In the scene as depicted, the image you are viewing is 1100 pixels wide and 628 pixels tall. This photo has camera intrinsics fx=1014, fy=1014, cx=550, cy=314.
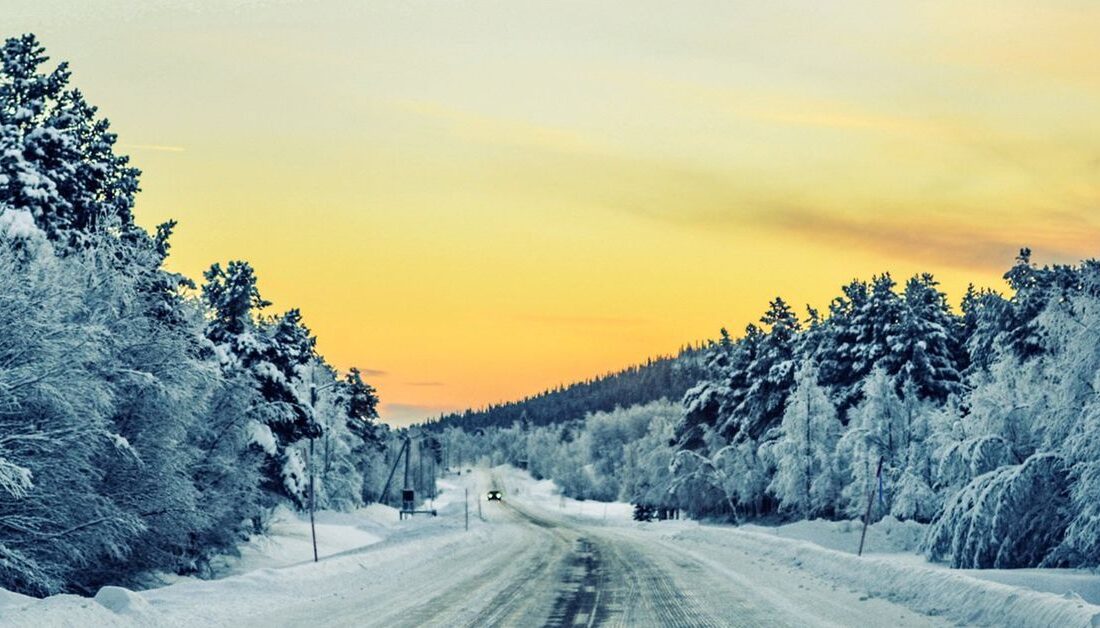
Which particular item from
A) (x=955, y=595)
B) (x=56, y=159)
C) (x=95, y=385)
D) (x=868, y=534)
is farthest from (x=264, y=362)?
(x=955, y=595)

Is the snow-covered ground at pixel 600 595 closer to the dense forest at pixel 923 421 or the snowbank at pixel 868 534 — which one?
the dense forest at pixel 923 421

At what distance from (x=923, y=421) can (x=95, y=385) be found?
133 feet

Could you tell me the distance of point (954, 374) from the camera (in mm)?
56125

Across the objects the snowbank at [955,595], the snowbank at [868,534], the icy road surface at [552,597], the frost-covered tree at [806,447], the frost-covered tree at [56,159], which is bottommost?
the snowbank at [868,534]

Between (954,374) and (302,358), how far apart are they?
3953cm

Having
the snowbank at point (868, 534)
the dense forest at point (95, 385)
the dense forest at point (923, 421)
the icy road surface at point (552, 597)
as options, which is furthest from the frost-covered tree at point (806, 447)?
the dense forest at point (95, 385)

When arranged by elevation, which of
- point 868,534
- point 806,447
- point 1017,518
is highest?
point 806,447

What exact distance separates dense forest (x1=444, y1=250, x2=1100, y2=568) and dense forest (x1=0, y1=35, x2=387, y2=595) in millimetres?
18895

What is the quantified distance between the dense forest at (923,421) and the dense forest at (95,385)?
62.0 ft

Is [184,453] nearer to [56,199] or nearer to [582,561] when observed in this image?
[56,199]

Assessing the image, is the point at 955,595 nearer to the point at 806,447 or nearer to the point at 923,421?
the point at 923,421

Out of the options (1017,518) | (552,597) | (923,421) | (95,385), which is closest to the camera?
(552,597)

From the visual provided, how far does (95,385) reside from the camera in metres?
21.4

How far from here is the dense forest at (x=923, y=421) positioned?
29188 millimetres
